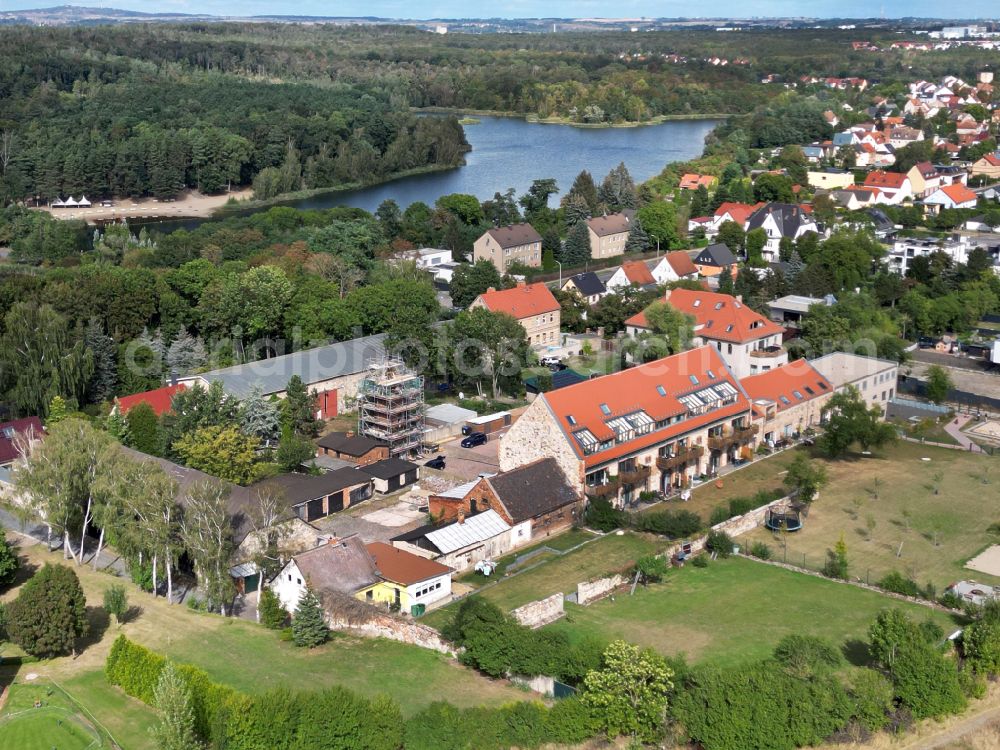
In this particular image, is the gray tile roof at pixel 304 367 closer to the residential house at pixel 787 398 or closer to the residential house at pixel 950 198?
the residential house at pixel 787 398

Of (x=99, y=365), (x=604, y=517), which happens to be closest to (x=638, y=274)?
(x=99, y=365)

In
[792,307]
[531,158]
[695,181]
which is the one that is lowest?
[531,158]

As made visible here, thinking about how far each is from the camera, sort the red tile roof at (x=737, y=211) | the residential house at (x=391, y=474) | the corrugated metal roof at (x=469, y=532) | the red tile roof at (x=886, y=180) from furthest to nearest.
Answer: the red tile roof at (x=886, y=180) → the red tile roof at (x=737, y=211) → the residential house at (x=391, y=474) → the corrugated metal roof at (x=469, y=532)

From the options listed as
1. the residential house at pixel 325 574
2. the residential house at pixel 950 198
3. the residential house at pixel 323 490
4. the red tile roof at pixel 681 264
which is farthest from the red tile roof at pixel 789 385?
the residential house at pixel 950 198

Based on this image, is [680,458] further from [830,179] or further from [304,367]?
[830,179]

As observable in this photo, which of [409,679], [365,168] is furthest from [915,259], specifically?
[365,168]

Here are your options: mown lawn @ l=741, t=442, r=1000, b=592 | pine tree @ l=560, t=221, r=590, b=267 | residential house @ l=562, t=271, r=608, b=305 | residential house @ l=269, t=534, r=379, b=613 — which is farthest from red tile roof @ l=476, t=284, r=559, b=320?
residential house @ l=269, t=534, r=379, b=613

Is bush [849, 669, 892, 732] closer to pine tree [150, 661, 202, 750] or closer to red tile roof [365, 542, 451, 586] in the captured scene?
red tile roof [365, 542, 451, 586]
